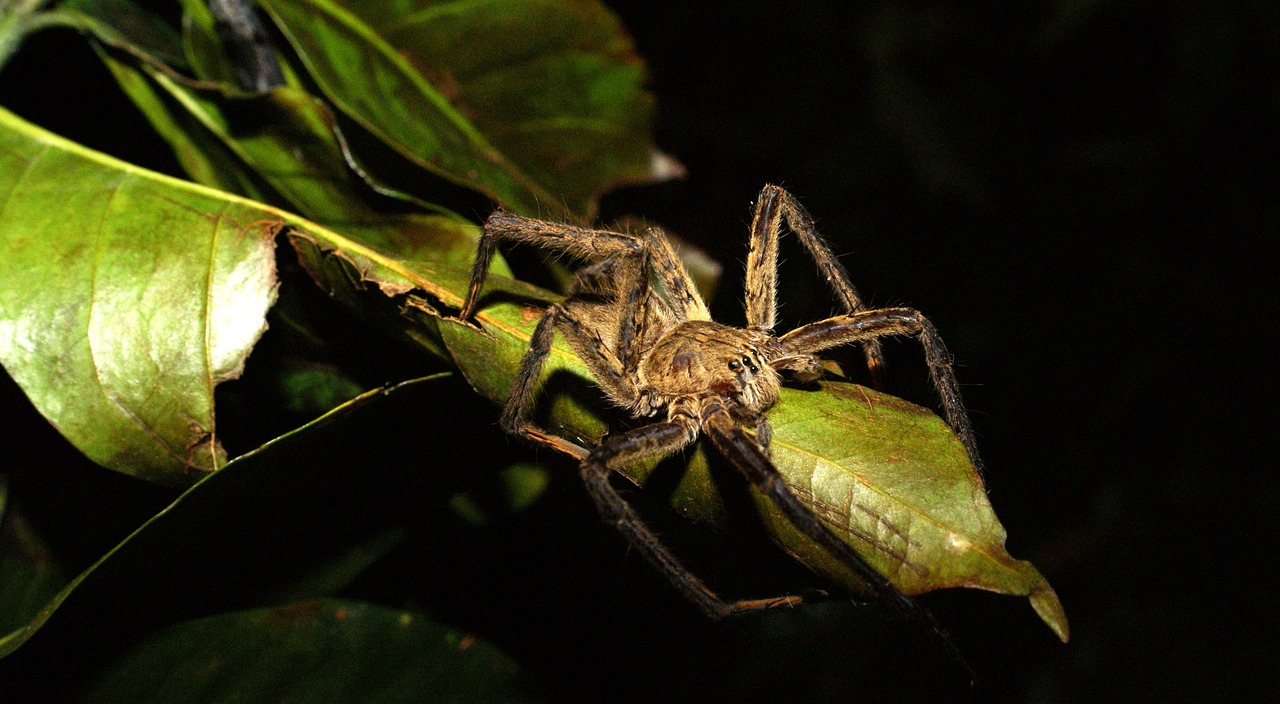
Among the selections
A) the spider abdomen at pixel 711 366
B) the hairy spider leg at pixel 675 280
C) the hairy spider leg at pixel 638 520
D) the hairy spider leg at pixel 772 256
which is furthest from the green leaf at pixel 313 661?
the hairy spider leg at pixel 772 256

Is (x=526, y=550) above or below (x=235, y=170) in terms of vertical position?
below

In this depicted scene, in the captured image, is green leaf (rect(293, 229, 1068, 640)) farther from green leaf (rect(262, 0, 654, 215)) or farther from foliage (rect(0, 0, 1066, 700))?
green leaf (rect(262, 0, 654, 215))

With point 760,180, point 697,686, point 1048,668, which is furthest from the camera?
point 760,180

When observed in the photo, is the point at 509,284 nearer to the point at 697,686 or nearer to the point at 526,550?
the point at 526,550

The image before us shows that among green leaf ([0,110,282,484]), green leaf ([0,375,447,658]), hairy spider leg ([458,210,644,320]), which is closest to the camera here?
green leaf ([0,375,447,658])

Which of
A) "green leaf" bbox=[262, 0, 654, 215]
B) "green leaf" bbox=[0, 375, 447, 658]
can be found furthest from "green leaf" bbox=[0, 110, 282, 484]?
"green leaf" bbox=[262, 0, 654, 215]

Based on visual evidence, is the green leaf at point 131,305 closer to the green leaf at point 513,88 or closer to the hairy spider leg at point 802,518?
the green leaf at point 513,88

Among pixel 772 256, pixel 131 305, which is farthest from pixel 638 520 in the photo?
pixel 131 305

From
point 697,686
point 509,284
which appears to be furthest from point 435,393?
point 697,686
